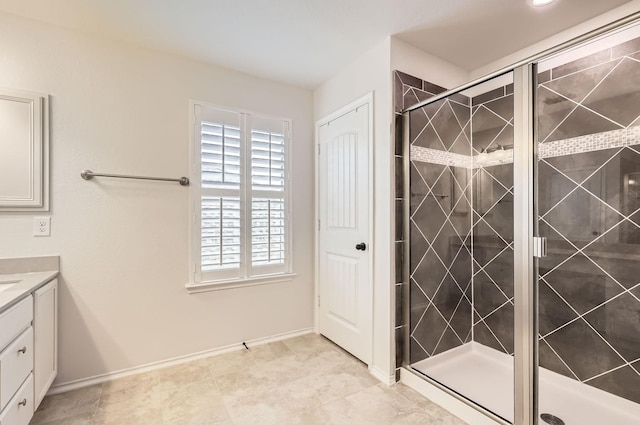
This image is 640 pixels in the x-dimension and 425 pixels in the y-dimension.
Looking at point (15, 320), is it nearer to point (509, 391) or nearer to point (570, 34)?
point (509, 391)

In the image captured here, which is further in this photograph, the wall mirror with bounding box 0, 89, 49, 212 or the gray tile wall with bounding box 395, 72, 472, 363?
the gray tile wall with bounding box 395, 72, 472, 363

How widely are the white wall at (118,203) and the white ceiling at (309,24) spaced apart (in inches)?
7.8

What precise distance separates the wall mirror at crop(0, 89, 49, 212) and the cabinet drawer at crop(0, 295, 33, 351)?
703 millimetres

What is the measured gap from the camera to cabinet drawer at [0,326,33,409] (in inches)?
49.9

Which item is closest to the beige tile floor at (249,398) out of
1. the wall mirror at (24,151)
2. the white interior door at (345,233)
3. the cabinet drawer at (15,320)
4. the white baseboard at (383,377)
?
the white baseboard at (383,377)

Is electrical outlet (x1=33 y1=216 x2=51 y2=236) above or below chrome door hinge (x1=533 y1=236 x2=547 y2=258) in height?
above

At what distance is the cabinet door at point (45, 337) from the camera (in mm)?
1632

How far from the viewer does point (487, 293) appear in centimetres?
244

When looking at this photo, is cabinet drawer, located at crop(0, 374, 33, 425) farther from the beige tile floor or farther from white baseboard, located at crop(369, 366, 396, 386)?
white baseboard, located at crop(369, 366, 396, 386)

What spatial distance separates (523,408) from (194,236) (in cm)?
235

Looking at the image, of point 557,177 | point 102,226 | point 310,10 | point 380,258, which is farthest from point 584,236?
point 102,226

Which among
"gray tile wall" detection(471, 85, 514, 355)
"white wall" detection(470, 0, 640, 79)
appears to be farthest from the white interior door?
"white wall" detection(470, 0, 640, 79)

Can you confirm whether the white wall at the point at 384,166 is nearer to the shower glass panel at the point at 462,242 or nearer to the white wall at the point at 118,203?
the shower glass panel at the point at 462,242

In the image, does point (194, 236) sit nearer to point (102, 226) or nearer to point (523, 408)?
point (102, 226)
